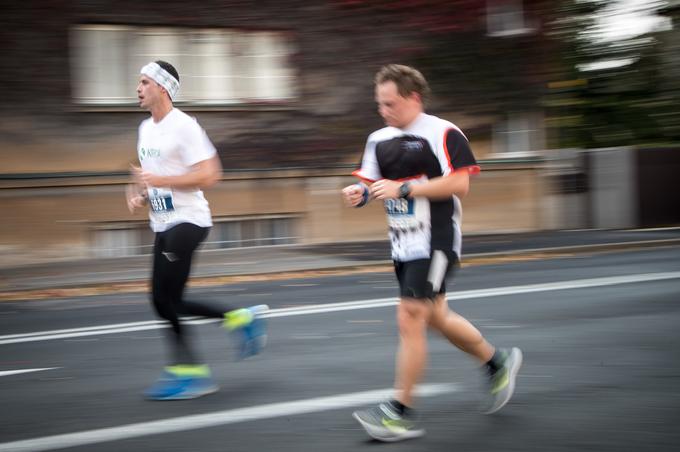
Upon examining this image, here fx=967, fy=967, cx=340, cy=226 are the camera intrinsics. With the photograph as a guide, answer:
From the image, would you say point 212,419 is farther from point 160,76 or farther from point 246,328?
point 160,76

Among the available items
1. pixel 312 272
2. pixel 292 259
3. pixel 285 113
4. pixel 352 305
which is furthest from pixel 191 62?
pixel 352 305

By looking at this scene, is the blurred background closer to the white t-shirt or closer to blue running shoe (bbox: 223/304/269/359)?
blue running shoe (bbox: 223/304/269/359)

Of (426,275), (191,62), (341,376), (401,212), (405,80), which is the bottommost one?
(341,376)

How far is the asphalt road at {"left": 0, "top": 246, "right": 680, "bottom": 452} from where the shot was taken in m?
4.39

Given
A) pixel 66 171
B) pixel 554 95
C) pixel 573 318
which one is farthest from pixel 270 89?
pixel 573 318

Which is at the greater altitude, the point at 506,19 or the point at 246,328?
the point at 506,19

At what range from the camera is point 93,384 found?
224 inches

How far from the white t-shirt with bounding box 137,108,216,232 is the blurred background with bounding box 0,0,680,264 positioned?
9.60 meters

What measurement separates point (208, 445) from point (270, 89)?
41.8 feet

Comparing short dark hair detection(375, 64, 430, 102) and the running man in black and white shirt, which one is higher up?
short dark hair detection(375, 64, 430, 102)

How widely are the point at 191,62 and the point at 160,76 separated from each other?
36.4 feet

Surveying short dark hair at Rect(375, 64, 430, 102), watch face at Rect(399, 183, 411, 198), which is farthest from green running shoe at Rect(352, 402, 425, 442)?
short dark hair at Rect(375, 64, 430, 102)

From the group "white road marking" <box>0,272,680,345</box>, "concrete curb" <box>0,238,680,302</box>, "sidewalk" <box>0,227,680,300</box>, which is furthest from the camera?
"sidewalk" <box>0,227,680,300</box>

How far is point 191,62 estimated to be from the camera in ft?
52.6
